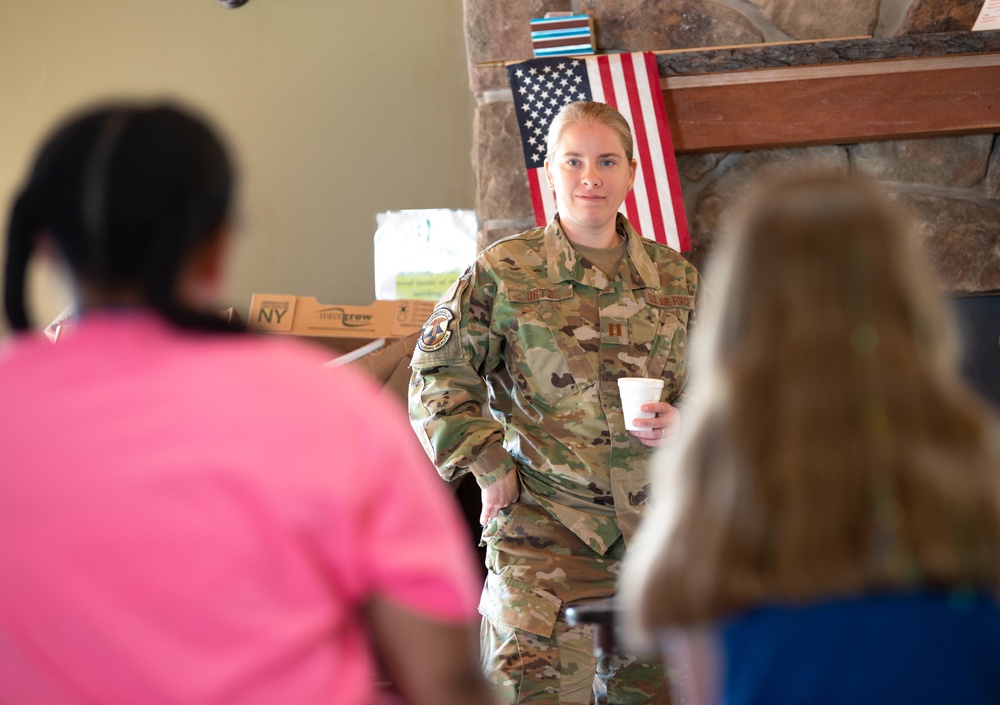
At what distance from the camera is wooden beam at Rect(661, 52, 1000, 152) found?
3502 millimetres

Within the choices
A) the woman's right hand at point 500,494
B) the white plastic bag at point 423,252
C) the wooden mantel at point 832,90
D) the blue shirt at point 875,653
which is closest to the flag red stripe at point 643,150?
the wooden mantel at point 832,90

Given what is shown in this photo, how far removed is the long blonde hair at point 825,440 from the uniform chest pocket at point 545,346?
54.1 inches

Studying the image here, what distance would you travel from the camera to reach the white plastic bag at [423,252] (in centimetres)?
414

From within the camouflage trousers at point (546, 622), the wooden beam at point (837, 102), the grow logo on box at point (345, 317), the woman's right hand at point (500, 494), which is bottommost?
the camouflage trousers at point (546, 622)

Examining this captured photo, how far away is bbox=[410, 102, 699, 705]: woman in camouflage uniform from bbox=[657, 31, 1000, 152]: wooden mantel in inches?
41.3

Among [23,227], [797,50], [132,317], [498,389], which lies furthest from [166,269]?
[797,50]

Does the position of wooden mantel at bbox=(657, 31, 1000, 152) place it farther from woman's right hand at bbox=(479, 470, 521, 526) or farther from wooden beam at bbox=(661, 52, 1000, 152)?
woman's right hand at bbox=(479, 470, 521, 526)

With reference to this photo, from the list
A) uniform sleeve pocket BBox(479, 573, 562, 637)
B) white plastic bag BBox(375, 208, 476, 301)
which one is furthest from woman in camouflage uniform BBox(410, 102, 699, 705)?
white plastic bag BBox(375, 208, 476, 301)

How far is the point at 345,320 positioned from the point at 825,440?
2.90 metres

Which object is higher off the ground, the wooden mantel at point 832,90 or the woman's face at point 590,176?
the wooden mantel at point 832,90

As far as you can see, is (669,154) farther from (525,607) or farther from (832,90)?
(525,607)

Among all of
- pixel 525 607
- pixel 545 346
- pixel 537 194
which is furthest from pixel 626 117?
pixel 525 607

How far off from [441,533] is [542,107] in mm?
2789

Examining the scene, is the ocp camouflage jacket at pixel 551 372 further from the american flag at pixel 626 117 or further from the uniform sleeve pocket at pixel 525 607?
the american flag at pixel 626 117
